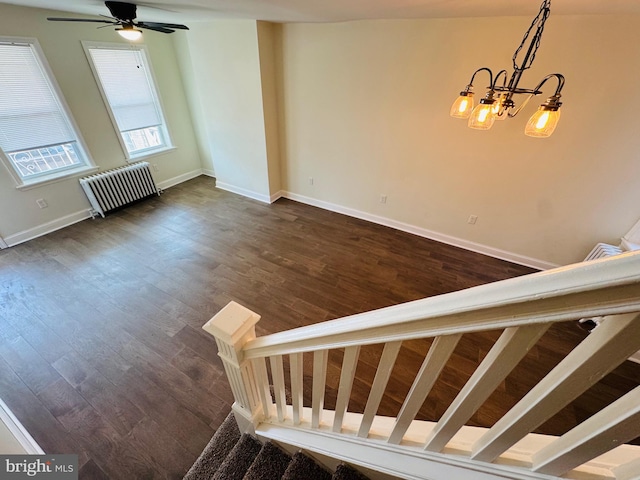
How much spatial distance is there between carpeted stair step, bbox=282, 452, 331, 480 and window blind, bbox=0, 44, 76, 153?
4.37m

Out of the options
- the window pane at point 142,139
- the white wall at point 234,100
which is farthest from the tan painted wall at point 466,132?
the window pane at point 142,139

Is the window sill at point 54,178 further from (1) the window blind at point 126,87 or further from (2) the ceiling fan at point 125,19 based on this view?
(2) the ceiling fan at point 125,19

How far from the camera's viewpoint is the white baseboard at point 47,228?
3137mm

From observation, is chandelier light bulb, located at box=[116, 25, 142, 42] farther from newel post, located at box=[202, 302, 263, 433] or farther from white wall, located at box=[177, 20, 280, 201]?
newel post, located at box=[202, 302, 263, 433]

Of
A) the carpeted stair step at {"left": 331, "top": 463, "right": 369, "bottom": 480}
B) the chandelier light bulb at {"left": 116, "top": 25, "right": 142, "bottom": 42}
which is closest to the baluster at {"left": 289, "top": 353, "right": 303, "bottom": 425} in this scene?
the carpeted stair step at {"left": 331, "top": 463, "right": 369, "bottom": 480}

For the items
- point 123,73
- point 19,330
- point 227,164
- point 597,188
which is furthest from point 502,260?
point 123,73

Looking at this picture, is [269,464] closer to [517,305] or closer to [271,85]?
[517,305]

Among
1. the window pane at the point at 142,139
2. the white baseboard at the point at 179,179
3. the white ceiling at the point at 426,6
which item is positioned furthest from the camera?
the white baseboard at the point at 179,179

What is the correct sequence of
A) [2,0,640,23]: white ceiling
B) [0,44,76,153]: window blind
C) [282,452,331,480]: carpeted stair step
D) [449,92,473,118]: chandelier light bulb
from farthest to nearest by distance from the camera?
[0,44,76,153]: window blind → [449,92,473,118]: chandelier light bulb → [2,0,640,23]: white ceiling → [282,452,331,480]: carpeted stair step

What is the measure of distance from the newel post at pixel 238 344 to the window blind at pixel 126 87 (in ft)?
14.0

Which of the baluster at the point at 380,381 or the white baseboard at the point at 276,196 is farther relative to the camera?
the white baseboard at the point at 276,196

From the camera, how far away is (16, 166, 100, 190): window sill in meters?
3.12

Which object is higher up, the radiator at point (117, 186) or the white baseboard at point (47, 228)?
the radiator at point (117, 186)

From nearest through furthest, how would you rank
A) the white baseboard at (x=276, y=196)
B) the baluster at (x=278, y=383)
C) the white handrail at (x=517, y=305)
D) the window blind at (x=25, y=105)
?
the white handrail at (x=517, y=305) < the baluster at (x=278, y=383) < the window blind at (x=25, y=105) < the white baseboard at (x=276, y=196)
